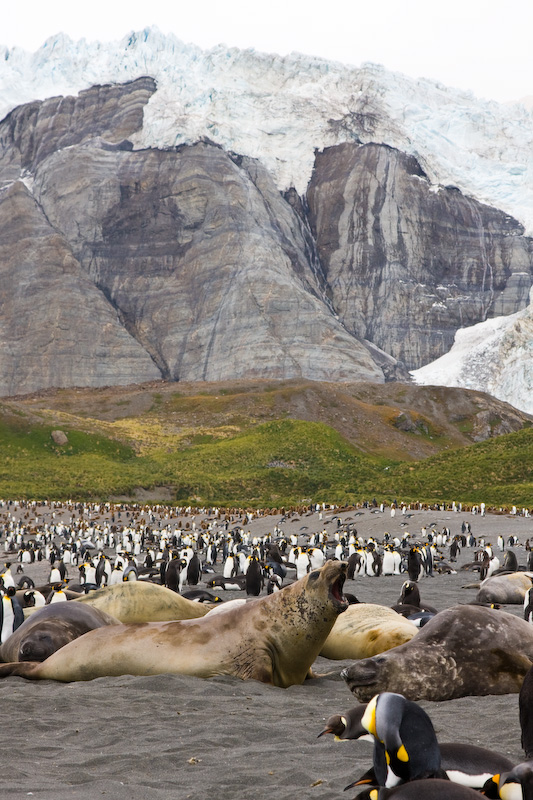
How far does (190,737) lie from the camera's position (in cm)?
511

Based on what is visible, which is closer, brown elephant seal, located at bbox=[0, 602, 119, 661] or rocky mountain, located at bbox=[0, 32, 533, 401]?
brown elephant seal, located at bbox=[0, 602, 119, 661]

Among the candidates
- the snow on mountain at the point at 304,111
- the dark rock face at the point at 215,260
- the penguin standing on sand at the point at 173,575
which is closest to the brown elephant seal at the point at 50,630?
the penguin standing on sand at the point at 173,575

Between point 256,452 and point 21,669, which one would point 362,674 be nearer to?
point 21,669

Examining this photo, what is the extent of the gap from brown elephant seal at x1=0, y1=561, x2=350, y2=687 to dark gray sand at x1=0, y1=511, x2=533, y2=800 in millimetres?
210

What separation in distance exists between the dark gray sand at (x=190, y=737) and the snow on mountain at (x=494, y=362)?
101498 mm

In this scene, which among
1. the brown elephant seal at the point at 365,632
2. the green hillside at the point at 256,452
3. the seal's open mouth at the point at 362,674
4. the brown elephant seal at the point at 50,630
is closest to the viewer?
the seal's open mouth at the point at 362,674

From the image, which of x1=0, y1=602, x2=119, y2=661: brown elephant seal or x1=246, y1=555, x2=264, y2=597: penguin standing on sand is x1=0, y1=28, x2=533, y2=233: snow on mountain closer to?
x1=246, y1=555, x2=264, y2=597: penguin standing on sand

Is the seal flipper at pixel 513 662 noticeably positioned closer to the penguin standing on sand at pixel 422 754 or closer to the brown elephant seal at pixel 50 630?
the penguin standing on sand at pixel 422 754

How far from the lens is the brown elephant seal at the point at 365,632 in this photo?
25.7ft

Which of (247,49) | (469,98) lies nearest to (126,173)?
(247,49)

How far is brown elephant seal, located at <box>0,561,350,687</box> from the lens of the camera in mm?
6879

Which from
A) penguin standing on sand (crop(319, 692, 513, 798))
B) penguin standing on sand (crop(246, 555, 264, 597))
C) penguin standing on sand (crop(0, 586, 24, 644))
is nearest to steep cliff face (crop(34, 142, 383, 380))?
penguin standing on sand (crop(246, 555, 264, 597))

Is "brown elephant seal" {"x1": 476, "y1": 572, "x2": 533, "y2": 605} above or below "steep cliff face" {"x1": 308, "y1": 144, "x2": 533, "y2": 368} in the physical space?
below

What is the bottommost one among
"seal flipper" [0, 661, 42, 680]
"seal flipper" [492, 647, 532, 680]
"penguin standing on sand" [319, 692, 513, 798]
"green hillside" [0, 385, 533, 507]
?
"seal flipper" [0, 661, 42, 680]
